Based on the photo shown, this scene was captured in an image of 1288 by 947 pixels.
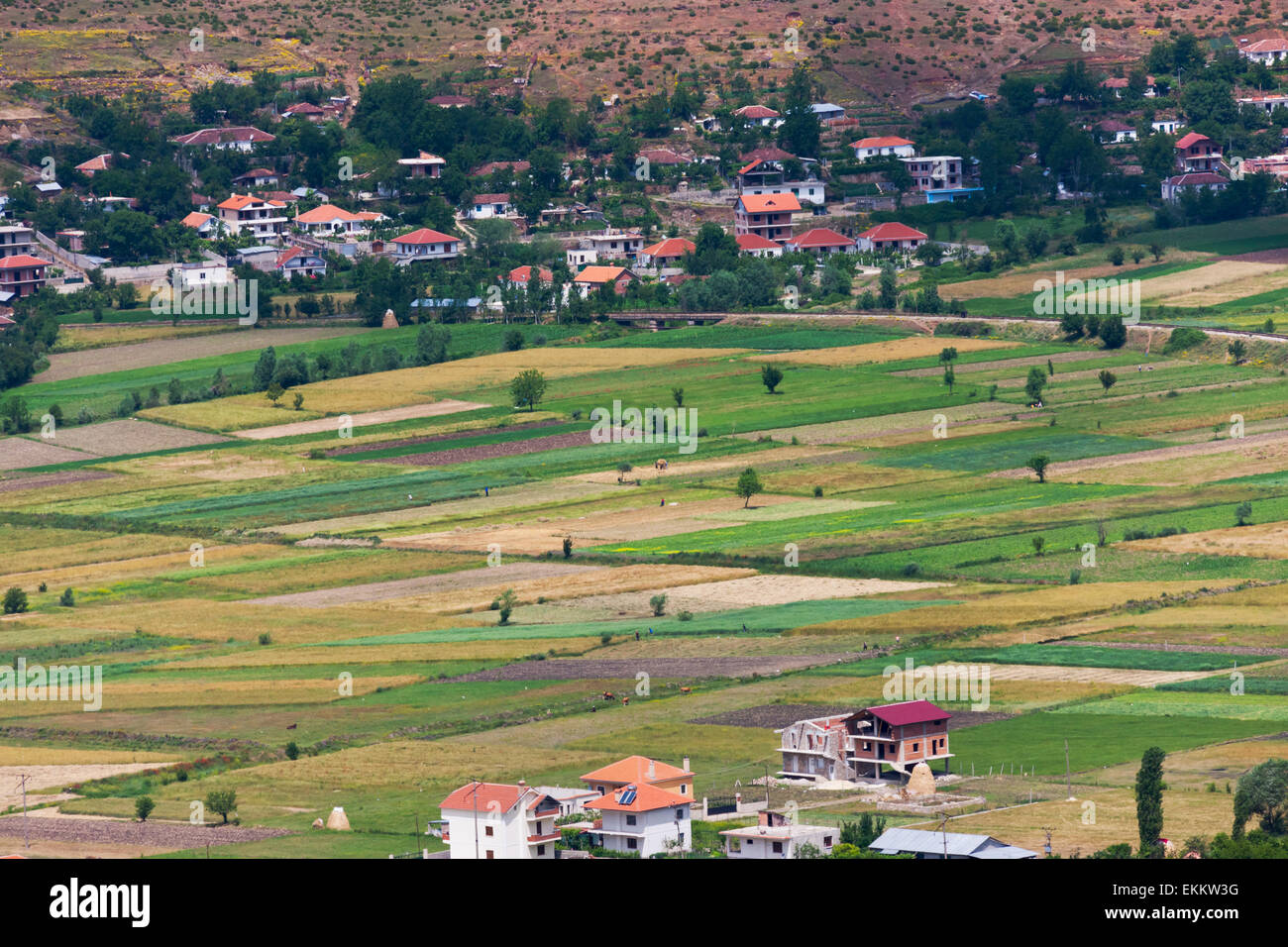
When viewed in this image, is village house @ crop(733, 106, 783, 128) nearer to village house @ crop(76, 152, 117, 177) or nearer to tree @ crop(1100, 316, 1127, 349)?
village house @ crop(76, 152, 117, 177)

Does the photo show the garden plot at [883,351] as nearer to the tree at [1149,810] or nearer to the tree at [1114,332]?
the tree at [1114,332]

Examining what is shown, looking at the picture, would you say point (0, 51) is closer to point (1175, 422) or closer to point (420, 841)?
point (1175, 422)

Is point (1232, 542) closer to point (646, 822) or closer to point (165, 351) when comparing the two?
point (646, 822)

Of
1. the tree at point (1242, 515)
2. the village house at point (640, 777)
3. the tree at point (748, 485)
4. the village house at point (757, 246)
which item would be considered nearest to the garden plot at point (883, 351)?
the village house at point (757, 246)

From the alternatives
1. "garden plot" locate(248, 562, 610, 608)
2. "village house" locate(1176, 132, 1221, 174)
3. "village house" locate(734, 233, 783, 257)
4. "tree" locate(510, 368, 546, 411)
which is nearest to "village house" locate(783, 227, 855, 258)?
"village house" locate(734, 233, 783, 257)

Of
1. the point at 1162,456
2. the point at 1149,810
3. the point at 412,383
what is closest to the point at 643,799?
the point at 1149,810
